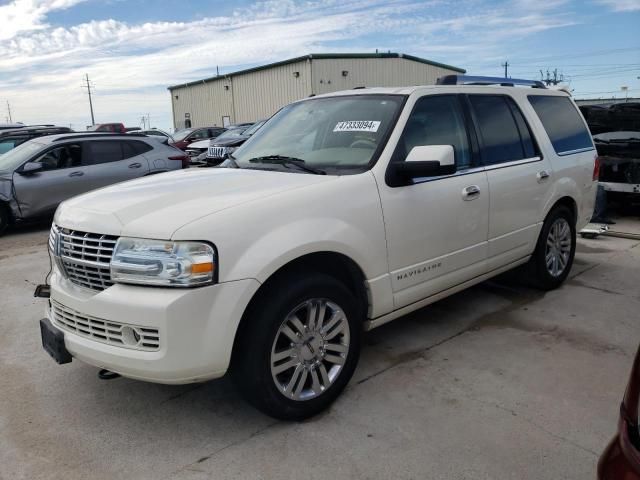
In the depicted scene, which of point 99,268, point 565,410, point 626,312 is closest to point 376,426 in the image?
point 565,410

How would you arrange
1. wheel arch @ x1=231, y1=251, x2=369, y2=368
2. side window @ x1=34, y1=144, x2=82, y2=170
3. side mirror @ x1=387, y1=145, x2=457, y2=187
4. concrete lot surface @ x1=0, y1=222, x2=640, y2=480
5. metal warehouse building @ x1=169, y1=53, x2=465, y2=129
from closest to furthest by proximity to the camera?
1. concrete lot surface @ x1=0, y1=222, x2=640, y2=480
2. wheel arch @ x1=231, y1=251, x2=369, y2=368
3. side mirror @ x1=387, y1=145, x2=457, y2=187
4. side window @ x1=34, y1=144, x2=82, y2=170
5. metal warehouse building @ x1=169, y1=53, x2=465, y2=129

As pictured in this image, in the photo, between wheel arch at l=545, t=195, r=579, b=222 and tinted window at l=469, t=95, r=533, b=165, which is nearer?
tinted window at l=469, t=95, r=533, b=165

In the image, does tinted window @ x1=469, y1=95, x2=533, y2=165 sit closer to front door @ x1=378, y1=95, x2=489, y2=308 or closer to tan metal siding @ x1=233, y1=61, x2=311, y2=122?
front door @ x1=378, y1=95, x2=489, y2=308

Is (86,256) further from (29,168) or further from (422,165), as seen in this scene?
(29,168)

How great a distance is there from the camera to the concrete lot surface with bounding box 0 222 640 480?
265 centimetres

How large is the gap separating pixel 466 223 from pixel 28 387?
314 cm

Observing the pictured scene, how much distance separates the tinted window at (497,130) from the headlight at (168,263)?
2.45m

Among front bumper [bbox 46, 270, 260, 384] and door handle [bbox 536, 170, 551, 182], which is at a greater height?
door handle [bbox 536, 170, 551, 182]

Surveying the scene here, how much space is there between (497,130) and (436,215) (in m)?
1.18

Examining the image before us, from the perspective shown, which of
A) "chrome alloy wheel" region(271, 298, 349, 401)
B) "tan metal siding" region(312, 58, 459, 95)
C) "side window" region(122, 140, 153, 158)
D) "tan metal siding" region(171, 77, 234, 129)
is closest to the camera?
"chrome alloy wheel" region(271, 298, 349, 401)

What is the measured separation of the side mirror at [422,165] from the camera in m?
3.25

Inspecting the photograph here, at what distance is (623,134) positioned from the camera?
8.20 meters

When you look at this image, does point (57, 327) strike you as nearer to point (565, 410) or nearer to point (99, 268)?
point (99, 268)

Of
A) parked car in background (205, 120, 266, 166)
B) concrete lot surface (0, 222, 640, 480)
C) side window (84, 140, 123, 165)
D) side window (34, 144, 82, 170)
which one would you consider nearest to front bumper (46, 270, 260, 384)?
concrete lot surface (0, 222, 640, 480)
